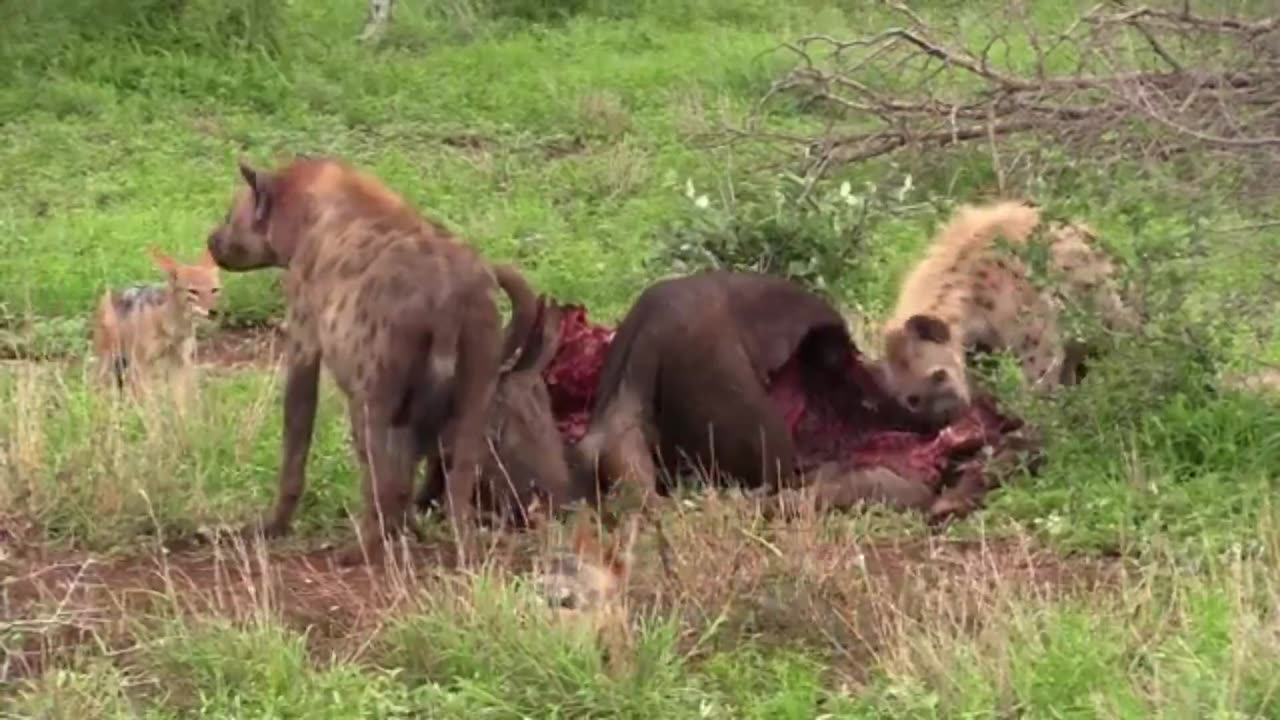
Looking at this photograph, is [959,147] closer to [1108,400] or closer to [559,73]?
[1108,400]

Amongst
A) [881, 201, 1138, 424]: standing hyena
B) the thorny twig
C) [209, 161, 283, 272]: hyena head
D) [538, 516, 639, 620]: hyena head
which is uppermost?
the thorny twig

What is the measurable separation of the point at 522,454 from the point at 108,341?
2812mm

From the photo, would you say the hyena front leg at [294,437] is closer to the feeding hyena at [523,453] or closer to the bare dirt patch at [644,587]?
the bare dirt patch at [644,587]

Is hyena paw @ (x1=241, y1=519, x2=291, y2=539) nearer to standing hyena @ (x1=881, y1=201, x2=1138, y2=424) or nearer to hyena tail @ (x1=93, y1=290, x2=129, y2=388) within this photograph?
standing hyena @ (x1=881, y1=201, x2=1138, y2=424)

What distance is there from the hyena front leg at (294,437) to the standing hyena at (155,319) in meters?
1.83

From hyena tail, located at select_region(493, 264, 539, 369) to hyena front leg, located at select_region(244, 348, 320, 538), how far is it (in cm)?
52

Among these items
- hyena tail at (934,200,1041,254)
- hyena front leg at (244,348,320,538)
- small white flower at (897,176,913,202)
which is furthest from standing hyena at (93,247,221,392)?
hyena tail at (934,200,1041,254)

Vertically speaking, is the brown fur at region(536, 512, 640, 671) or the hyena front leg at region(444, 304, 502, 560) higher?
the hyena front leg at region(444, 304, 502, 560)

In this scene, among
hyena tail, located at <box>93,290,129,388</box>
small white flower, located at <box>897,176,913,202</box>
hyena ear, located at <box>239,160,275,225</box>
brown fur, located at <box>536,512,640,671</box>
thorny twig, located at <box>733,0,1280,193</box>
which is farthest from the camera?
hyena tail, located at <box>93,290,129,388</box>

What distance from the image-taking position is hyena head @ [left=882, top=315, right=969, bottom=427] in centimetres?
702

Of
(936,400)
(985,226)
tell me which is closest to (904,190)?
(985,226)

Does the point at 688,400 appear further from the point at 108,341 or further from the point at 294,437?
the point at 108,341

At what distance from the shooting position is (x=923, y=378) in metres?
7.02

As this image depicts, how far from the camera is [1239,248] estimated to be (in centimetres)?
747
